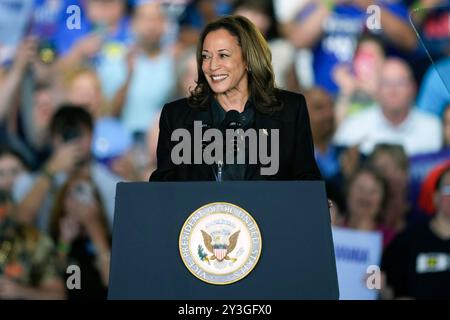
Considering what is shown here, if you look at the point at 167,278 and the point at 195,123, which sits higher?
the point at 195,123

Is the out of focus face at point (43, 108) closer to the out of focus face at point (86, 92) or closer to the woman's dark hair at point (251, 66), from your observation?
the out of focus face at point (86, 92)

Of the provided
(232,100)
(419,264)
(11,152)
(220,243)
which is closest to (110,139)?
(11,152)

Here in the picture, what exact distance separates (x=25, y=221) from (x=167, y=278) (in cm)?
275

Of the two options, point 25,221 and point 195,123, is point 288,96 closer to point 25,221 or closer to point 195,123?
point 195,123

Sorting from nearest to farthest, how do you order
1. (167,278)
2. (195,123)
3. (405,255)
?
(167,278), (195,123), (405,255)

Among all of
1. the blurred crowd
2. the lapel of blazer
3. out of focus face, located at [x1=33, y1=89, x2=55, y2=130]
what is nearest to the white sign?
the blurred crowd

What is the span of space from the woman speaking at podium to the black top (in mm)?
2077

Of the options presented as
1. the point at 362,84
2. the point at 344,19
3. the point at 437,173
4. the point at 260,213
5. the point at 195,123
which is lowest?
the point at 260,213

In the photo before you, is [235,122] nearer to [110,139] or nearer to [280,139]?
[280,139]

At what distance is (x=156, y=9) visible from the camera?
5059 mm

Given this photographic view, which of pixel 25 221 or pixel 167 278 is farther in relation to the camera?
pixel 25 221

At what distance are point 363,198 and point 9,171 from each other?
186 cm
